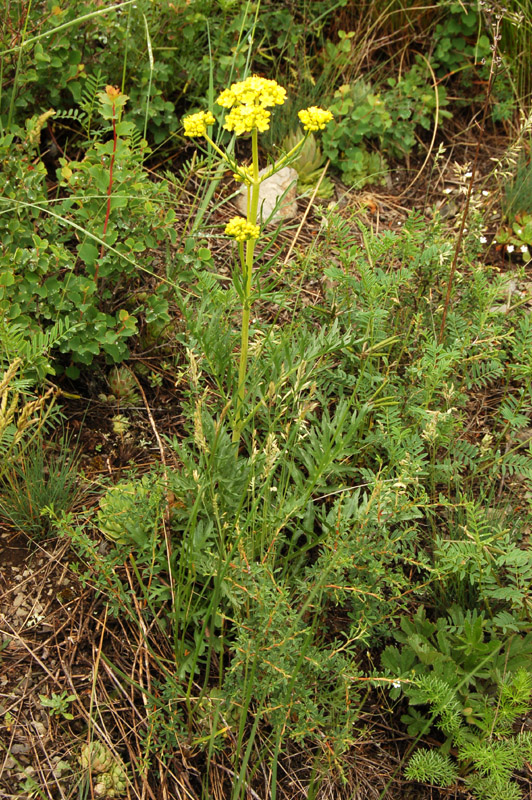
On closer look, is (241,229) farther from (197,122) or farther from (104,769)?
(104,769)

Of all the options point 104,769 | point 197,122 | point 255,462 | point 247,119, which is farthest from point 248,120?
point 104,769

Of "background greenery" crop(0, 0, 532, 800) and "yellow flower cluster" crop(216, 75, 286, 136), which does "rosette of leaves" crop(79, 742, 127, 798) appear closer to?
"background greenery" crop(0, 0, 532, 800)

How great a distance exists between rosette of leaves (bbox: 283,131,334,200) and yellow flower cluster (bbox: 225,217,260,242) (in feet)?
5.27

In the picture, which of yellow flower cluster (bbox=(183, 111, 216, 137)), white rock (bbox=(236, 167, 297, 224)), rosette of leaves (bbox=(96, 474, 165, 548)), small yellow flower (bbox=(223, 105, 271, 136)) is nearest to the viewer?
small yellow flower (bbox=(223, 105, 271, 136))

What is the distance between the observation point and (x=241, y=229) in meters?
1.64

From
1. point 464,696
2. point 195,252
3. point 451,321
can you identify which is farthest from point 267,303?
point 464,696

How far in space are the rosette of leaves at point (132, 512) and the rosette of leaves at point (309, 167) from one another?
1759mm

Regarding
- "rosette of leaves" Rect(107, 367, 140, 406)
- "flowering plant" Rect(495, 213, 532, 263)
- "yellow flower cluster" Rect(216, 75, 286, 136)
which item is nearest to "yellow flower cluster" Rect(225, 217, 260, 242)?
"yellow flower cluster" Rect(216, 75, 286, 136)

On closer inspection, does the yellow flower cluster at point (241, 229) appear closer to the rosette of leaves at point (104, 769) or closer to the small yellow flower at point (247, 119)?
the small yellow flower at point (247, 119)

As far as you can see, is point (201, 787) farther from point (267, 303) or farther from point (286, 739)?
point (267, 303)

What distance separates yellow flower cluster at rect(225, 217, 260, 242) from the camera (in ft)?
5.33

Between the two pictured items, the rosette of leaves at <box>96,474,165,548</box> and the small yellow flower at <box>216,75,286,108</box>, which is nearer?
the small yellow flower at <box>216,75,286,108</box>

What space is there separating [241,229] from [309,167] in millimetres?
1714

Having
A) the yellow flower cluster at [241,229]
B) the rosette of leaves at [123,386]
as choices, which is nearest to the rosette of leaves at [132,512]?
the rosette of leaves at [123,386]
